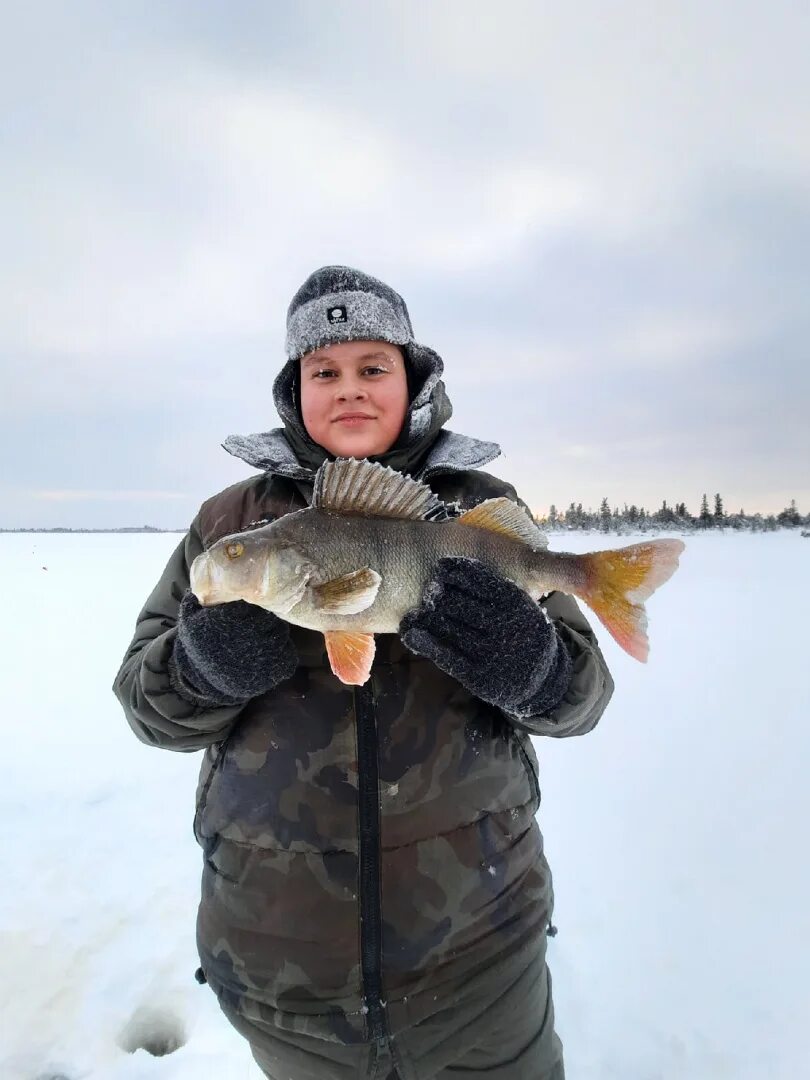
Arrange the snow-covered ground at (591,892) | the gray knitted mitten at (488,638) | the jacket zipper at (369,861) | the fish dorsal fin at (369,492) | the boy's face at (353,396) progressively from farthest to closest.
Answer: the snow-covered ground at (591,892), the boy's face at (353,396), the fish dorsal fin at (369,492), the gray knitted mitten at (488,638), the jacket zipper at (369,861)

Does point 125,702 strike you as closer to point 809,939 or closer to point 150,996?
point 150,996

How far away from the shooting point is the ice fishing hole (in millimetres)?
2938

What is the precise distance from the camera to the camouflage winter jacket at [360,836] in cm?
201

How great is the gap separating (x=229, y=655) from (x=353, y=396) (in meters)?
1.01

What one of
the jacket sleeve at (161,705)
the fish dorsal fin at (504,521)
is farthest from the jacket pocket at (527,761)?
the jacket sleeve at (161,705)

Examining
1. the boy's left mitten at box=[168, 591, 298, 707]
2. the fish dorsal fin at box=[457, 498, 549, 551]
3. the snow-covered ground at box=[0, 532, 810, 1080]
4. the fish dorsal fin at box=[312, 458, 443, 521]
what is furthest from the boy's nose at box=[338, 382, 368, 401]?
the snow-covered ground at box=[0, 532, 810, 1080]

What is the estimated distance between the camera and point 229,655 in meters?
2.01

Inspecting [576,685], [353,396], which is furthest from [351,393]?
[576,685]

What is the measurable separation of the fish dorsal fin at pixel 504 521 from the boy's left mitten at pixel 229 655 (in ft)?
2.33

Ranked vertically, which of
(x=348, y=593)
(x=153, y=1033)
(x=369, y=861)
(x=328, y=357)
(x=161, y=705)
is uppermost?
(x=328, y=357)

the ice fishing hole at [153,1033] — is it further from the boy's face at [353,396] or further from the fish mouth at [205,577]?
the boy's face at [353,396]

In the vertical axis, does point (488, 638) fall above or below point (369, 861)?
above

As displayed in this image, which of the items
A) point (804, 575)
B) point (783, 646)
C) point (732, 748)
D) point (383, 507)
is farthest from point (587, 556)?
point (804, 575)

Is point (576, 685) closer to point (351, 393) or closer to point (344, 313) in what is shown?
point (351, 393)
